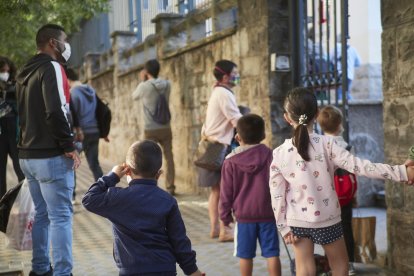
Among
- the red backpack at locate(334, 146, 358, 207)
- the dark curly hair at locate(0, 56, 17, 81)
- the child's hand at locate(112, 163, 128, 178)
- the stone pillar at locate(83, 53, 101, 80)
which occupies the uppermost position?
the stone pillar at locate(83, 53, 101, 80)

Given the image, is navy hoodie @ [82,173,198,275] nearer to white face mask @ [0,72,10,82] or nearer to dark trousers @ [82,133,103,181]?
white face mask @ [0,72,10,82]

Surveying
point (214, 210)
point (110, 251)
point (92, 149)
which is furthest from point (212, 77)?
point (110, 251)

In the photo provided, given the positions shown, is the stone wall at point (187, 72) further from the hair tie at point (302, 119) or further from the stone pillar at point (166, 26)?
the hair tie at point (302, 119)

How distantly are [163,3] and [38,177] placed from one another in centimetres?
728

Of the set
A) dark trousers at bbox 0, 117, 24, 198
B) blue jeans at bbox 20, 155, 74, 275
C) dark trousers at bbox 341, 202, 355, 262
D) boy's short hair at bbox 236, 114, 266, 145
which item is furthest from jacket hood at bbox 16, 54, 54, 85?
dark trousers at bbox 0, 117, 24, 198

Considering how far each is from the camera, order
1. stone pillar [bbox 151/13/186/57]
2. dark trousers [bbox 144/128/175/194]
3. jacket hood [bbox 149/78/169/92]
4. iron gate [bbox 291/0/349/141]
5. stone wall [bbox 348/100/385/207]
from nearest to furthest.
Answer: iron gate [bbox 291/0/349/141] < stone wall [bbox 348/100/385/207] < jacket hood [bbox 149/78/169/92] < dark trousers [bbox 144/128/175/194] < stone pillar [bbox 151/13/186/57]

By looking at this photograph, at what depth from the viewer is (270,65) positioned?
7.68m

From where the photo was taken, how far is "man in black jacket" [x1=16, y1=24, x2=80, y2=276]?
476 cm

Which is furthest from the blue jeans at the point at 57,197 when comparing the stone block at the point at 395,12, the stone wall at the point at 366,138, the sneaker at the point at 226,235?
the stone wall at the point at 366,138

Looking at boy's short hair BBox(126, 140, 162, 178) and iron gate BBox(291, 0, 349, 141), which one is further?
iron gate BBox(291, 0, 349, 141)

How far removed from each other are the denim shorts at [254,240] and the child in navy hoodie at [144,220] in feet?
4.55

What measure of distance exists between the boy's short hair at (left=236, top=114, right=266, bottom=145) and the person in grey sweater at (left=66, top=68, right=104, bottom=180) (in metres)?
4.02

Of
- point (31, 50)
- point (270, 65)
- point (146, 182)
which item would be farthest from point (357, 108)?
point (31, 50)

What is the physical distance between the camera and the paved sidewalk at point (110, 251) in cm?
566
